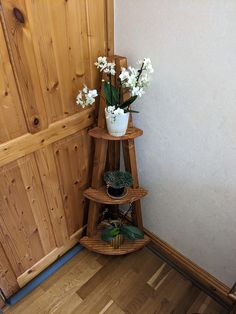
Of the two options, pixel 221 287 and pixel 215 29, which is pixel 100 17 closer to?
pixel 215 29

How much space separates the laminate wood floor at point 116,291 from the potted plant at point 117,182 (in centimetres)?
53

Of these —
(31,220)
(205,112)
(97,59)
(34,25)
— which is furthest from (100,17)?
(31,220)

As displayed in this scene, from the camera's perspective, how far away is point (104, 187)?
1407mm

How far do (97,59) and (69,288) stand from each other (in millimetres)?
1283

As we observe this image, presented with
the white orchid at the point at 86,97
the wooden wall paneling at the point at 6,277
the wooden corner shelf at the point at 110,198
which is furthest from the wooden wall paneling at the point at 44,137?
the wooden wall paneling at the point at 6,277

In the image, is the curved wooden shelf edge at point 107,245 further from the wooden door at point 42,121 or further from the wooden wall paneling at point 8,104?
the wooden wall paneling at point 8,104

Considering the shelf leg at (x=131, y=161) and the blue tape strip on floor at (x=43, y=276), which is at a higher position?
the shelf leg at (x=131, y=161)

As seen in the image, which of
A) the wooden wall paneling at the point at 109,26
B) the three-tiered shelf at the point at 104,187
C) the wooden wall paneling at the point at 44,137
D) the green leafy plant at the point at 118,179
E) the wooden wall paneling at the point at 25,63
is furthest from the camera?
the green leafy plant at the point at 118,179

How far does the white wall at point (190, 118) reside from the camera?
2.97 feet

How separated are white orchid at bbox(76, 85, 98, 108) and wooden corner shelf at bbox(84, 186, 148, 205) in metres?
0.51

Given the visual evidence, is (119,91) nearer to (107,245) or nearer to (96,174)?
(96,174)

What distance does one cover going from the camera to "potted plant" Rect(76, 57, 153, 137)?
3.34 feet

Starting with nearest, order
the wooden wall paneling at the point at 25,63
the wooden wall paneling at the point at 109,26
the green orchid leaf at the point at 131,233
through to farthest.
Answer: the wooden wall paneling at the point at 25,63, the wooden wall paneling at the point at 109,26, the green orchid leaf at the point at 131,233

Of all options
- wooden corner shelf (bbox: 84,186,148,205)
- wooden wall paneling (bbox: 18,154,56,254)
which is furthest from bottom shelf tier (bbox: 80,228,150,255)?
wooden corner shelf (bbox: 84,186,148,205)
